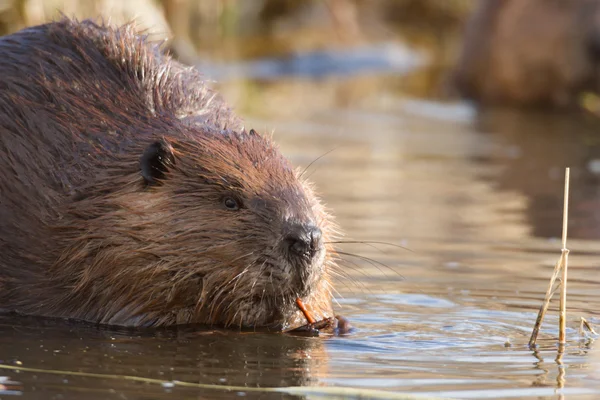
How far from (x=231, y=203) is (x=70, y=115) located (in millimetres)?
806

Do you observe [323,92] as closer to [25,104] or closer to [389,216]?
[389,216]

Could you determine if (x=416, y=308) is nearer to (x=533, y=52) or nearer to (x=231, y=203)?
(x=231, y=203)

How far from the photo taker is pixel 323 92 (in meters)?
14.8

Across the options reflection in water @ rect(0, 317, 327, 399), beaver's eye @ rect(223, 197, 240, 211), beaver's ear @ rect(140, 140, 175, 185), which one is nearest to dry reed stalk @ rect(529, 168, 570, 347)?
reflection in water @ rect(0, 317, 327, 399)

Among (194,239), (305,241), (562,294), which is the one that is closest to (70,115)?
(194,239)

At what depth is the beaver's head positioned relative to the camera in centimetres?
431

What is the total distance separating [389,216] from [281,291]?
2936 mm

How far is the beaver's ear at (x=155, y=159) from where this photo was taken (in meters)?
4.49

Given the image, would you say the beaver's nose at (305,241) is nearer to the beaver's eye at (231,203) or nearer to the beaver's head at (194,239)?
the beaver's head at (194,239)

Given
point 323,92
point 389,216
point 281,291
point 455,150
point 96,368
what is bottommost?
point 96,368

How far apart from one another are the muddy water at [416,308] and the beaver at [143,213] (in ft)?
0.48

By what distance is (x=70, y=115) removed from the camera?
4828mm

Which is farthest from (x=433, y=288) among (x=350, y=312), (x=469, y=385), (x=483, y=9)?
(x=483, y=9)

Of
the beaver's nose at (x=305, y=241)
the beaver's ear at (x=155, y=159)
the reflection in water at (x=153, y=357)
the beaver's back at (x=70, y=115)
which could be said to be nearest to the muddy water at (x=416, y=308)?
the reflection in water at (x=153, y=357)
